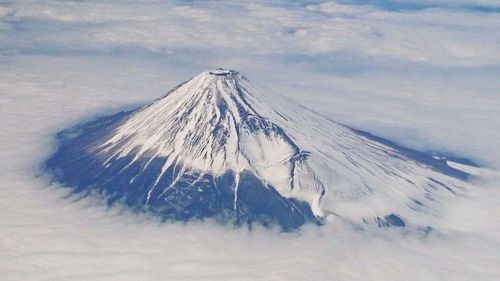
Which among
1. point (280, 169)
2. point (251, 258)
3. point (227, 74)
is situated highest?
point (227, 74)

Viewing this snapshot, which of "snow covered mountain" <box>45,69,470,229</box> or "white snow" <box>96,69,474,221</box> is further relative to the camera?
"white snow" <box>96,69,474,221</box>

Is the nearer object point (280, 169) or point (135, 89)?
point (280, 169)

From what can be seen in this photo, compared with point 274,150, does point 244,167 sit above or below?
below

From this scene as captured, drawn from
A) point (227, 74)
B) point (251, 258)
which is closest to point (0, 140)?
point (227, 74)

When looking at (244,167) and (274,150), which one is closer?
(244,167)

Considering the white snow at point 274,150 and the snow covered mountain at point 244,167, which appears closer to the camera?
the snow covered mountain at point 244,167

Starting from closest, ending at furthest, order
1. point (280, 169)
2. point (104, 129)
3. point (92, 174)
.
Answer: point (280, 169), point (92, 174), point (104, 129)

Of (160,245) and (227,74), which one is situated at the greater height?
(227,74)

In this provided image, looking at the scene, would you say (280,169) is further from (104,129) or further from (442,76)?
(442,76)
